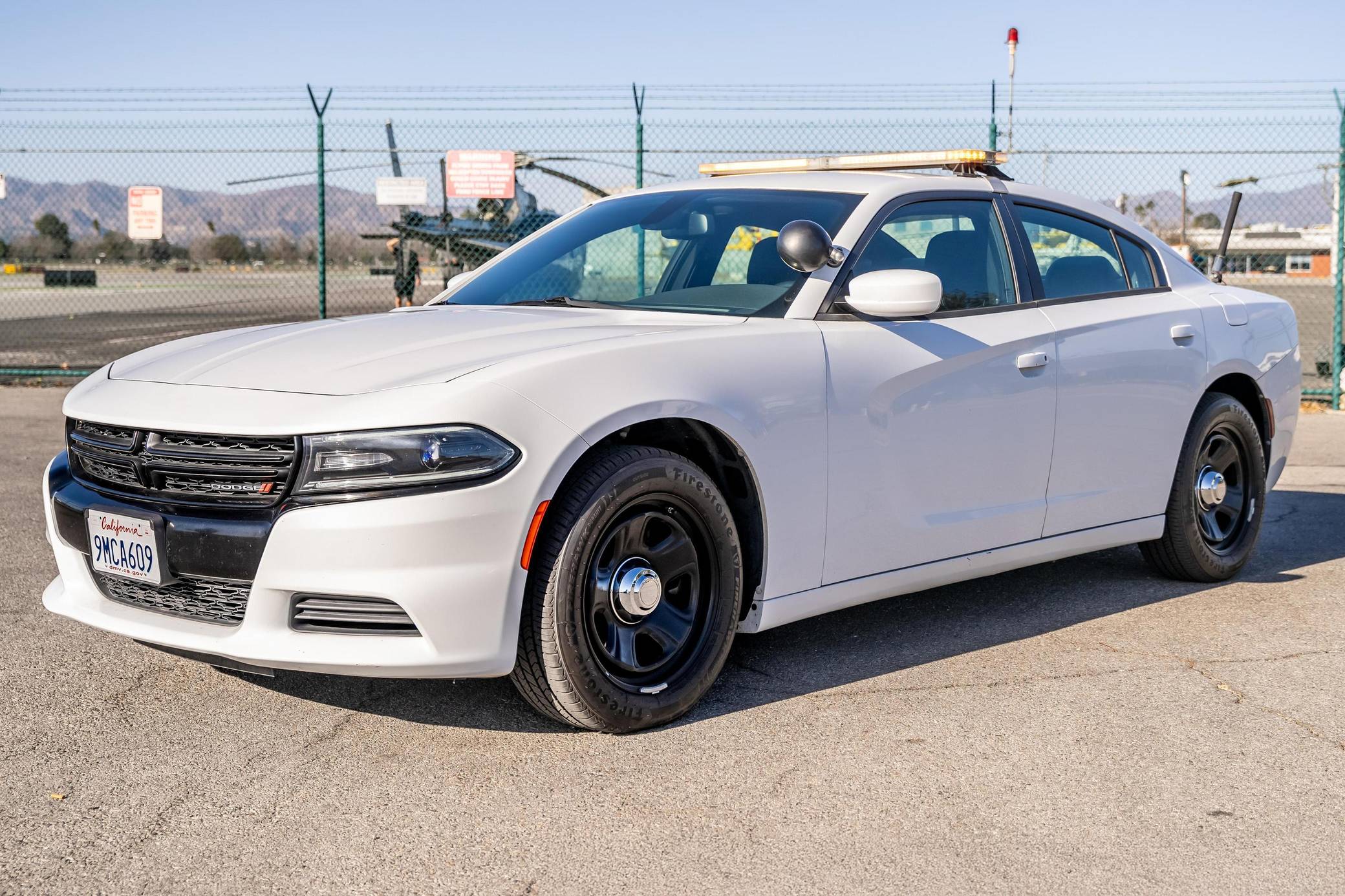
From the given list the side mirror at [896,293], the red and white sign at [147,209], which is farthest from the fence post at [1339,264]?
the red and white sign at [147,209]

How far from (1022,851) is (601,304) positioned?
2195 mm

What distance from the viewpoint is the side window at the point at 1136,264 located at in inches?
206

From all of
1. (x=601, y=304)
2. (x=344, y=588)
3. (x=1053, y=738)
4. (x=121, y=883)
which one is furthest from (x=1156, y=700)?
(x=121, y=883)

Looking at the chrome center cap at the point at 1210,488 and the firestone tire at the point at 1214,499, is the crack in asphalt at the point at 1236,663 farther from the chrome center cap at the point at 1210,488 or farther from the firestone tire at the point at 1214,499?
the chrome center cap at the point at 1210,488

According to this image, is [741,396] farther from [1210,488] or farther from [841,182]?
[1210,488]

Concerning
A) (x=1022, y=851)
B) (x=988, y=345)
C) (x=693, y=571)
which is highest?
(x=988, y=345)

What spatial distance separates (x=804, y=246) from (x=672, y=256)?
0.85m

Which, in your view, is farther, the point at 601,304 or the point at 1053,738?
the point at 601,304

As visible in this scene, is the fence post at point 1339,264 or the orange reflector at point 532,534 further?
the fence post at point 1339,264

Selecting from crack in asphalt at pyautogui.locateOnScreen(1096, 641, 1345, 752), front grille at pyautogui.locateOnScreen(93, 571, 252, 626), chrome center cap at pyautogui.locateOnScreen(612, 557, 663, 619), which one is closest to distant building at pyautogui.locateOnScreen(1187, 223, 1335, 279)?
crack in asphalt at pyautogui.locateOnScreen(1096, 641, 1345, 752)

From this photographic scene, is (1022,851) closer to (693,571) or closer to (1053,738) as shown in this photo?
(1053,738)

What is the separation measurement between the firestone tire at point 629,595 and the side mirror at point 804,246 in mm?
783

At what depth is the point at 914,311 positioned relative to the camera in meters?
4.02

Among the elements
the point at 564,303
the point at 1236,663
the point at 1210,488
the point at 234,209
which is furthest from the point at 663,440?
the point at 234,209
